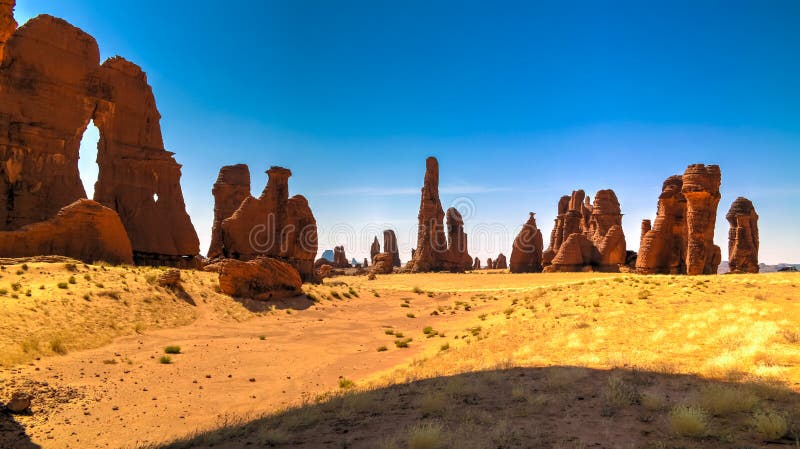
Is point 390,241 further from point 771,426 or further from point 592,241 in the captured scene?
point 771,426

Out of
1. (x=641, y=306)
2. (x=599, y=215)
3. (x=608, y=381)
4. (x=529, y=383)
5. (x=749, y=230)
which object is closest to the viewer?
(x=608, y=381)

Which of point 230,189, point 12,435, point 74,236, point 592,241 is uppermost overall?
point 230,189

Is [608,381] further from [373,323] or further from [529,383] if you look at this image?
[373,323]

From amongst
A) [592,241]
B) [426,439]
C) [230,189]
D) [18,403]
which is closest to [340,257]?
[230,189]

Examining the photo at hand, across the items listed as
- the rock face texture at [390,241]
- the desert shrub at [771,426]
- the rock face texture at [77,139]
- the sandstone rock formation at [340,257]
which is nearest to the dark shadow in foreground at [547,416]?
the desert shrub at [771,426]

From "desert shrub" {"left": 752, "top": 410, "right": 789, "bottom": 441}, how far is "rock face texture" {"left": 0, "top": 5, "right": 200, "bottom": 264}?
31.7 meters

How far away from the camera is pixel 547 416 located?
752 cm

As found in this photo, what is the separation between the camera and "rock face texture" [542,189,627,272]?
49625 millimetres

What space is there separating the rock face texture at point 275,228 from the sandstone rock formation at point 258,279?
873cm

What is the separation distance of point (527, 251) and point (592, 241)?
970 centimetres

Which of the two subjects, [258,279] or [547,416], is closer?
[547,416]

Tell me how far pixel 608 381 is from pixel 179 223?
31.6 m

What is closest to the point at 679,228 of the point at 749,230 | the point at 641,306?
the point at 749,230

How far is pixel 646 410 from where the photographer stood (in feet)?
23.7
